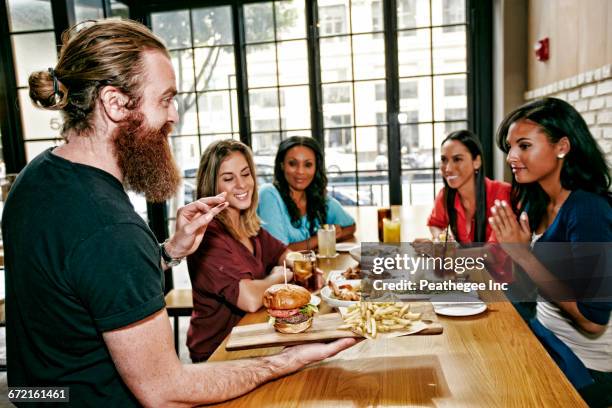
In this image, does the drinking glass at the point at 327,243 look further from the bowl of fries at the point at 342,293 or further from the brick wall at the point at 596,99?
the brick wall at the point at 596,99

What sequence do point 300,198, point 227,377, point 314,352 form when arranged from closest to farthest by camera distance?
point 227,377 → point 314,352 → point 300,198

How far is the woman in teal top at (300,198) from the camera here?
2.87 m

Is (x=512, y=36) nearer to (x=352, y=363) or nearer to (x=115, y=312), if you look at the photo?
(x=352, y=363)

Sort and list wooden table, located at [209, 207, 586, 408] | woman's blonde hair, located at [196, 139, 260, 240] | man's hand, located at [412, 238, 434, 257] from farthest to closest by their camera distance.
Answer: woman's blonde hair, located at [196, 139, 260, 240] → man's hand, located at [412, 238, 434, 257] → wooden table, located at [209, 207, 586, 408]

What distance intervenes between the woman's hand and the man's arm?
116 centimetres

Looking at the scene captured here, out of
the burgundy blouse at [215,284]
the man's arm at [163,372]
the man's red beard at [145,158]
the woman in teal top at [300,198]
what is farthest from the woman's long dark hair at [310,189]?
the man's arm at [163,372]

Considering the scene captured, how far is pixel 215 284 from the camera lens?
5.62 ft

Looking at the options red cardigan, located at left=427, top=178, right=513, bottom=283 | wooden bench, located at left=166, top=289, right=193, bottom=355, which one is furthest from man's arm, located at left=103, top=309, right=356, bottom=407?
red cardigan, located at left=427, top=178, right=513, bottom=283

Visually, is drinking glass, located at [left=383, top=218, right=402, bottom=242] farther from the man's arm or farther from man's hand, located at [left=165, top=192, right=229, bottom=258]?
the man's arm

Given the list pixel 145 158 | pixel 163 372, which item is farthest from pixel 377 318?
pixel 145 158

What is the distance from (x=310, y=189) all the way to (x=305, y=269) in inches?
55.1

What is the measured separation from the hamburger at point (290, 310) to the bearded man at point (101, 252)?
0.24 feet

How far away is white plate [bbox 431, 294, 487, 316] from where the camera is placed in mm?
1467

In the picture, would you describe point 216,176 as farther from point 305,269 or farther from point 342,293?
point 342,293
